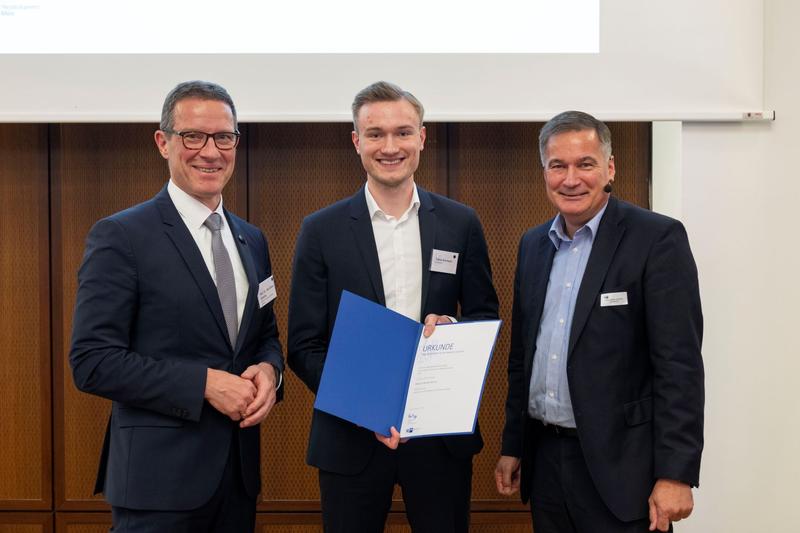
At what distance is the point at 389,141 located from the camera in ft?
6.77

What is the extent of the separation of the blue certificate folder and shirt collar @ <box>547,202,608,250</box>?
545mm

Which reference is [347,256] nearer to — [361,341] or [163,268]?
[361,341]

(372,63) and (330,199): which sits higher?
(372,63)

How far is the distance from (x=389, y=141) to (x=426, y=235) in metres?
0.30

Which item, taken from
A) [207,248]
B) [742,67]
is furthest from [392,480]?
[742,67]

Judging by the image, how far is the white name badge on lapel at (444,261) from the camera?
2.08 metres

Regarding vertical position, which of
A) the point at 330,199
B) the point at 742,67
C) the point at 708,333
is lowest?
the point at 708,333

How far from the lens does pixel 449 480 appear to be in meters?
2.05

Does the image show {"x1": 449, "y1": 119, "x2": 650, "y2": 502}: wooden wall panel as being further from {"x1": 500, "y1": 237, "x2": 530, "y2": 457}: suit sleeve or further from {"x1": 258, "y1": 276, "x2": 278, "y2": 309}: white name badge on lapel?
{"x1": 258, "y1": 276, "x2": 278, "y2": 309}: white name badge on lapel

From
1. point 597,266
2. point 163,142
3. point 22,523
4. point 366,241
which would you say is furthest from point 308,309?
point 22,523

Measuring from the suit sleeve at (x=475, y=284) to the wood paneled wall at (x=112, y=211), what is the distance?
879 millimetres

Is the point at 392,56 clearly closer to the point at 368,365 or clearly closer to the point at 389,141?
the point at 389,141

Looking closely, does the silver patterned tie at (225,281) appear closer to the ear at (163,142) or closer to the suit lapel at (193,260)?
the suit lapel at (193,260)

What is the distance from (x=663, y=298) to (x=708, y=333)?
3.74 ft
